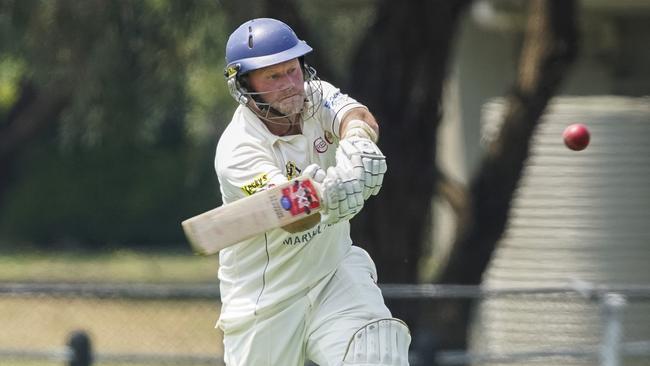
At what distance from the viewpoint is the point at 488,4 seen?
15461mm

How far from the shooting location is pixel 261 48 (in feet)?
18.1

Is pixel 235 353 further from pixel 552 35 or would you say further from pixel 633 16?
pixel 633 16

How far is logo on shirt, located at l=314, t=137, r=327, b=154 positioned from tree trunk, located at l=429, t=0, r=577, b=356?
16.8 feet

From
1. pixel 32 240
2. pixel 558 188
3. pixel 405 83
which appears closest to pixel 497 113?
pixel 558 188

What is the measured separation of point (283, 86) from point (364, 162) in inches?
23.0

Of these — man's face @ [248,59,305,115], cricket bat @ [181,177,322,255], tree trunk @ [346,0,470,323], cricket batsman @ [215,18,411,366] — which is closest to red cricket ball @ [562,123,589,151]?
cricket batsman @ [215,18,411,366]

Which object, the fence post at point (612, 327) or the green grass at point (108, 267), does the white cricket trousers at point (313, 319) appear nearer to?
the fence post at point (612, 327)

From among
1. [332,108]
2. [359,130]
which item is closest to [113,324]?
[332,108]

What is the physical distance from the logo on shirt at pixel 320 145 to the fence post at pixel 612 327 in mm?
3472

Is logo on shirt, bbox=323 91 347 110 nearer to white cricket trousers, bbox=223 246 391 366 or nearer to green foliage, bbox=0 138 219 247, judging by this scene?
white cricket trousers, bbox=223 246 391 366

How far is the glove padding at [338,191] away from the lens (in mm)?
5035

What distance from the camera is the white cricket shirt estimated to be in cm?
555

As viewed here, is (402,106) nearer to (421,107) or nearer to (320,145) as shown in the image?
(421,107)

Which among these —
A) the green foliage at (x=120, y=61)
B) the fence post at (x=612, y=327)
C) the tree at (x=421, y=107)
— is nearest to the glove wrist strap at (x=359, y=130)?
the fence post at (x=612, y=327)
